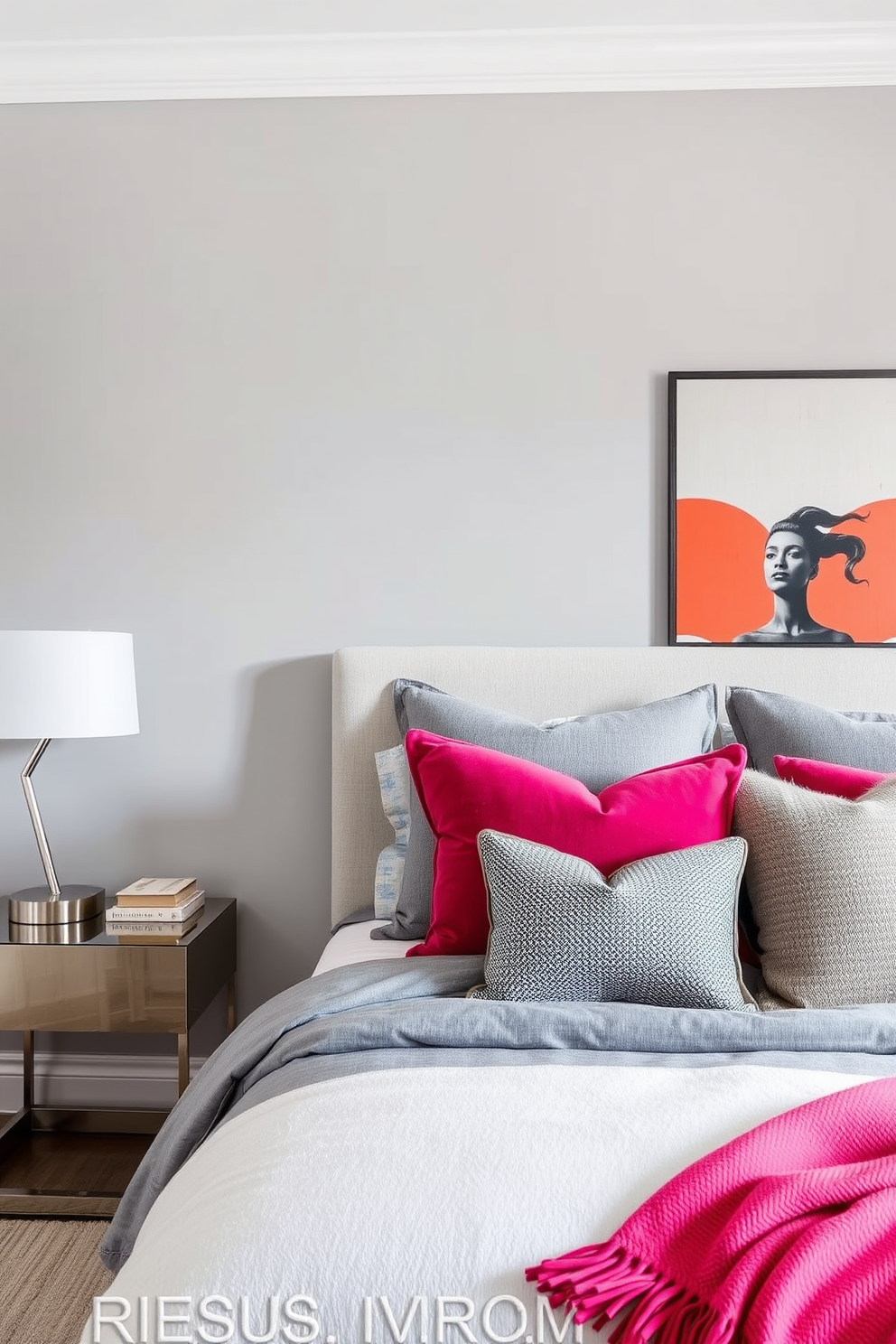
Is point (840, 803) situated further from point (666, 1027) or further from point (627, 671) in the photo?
point (627, 671)

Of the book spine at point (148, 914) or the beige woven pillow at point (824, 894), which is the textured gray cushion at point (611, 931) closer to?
the beige woven pillow at point (824, 894)

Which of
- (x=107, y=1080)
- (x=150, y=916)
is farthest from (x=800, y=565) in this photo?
(x=107, y=1080)

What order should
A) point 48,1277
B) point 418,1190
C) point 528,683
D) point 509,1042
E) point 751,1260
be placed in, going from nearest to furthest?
point 751,1260
point 418,1190
point 509,1042
point 48,1277
point 528,683

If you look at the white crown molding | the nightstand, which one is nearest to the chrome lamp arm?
the nightstand

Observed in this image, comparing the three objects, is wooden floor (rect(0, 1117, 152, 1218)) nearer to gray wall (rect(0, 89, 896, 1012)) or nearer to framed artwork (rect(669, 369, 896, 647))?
gray wall (rect(0, 89, 896, 1012))

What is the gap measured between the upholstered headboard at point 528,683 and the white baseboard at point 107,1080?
2.15ft

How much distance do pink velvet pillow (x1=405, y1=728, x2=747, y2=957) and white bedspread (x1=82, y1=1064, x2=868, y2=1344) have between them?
1.88ft

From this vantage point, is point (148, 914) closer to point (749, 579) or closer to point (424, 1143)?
point (424, 1143)

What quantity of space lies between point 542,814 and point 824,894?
491 mm

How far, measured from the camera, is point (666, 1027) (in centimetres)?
137

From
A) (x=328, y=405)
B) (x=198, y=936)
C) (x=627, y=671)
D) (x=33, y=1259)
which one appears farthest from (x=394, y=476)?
(x=33, y=1259)

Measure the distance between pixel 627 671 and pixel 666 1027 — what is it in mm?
1159

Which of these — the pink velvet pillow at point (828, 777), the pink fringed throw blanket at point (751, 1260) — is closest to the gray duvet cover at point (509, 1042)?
the pink fringed throw blanket at point (751, 1260)

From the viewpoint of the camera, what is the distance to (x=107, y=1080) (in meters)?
2.54
